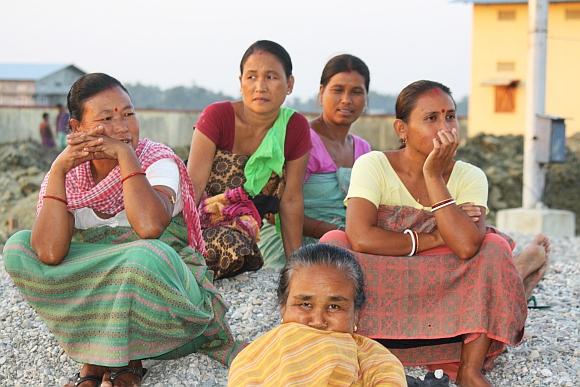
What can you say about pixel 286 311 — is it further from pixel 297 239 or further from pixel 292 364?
pixel 297 239

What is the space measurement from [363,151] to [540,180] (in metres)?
6.35

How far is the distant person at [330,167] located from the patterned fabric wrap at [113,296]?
6.54ft

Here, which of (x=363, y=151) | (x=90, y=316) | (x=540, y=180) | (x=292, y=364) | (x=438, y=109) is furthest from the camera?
(x=540, y=180)

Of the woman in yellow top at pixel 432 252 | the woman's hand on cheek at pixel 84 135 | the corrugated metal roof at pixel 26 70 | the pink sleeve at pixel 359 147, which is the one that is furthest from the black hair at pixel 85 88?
the corrugated metal roof at pixel 26 70

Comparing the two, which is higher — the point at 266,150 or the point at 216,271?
the point at 266,150

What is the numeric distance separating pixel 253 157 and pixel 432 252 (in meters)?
1.51

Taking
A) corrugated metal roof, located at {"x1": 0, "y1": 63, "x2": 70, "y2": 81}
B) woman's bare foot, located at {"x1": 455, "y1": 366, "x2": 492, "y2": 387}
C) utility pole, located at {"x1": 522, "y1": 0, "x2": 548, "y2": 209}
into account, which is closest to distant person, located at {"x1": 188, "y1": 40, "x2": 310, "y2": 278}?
woman's bare foot, located at {"x1": 455, "y1": 366, "x2": 492, "y2": 387}

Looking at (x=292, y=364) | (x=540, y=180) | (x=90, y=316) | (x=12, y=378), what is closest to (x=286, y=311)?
(x=292, y=364)

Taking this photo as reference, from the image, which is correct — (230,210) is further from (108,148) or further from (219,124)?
(108,148)

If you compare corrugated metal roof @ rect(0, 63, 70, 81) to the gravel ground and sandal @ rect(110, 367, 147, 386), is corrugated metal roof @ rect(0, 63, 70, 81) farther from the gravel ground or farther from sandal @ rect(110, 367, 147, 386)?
sandal @ rect(110, 367, 147, 386)

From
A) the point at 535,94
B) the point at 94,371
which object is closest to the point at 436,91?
the point at 94,371

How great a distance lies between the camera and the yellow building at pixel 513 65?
81.0 ft

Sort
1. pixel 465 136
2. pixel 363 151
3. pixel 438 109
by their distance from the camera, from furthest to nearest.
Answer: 1. pixel 465 136
2. pixel 363 151
3. pixel 438 109

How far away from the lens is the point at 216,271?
15.6ft
